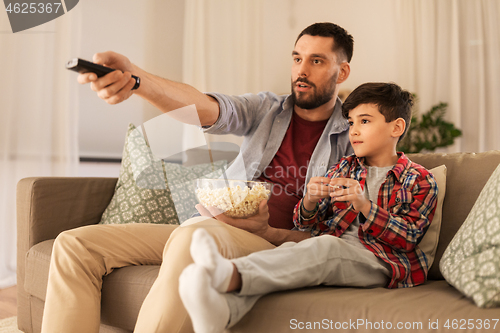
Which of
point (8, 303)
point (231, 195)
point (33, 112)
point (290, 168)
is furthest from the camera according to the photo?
point (33, 112)

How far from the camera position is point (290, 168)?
4.41 feet

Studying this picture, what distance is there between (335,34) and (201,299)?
3.70 feet

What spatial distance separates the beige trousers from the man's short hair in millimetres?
785

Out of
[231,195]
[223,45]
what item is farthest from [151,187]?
[223,45]

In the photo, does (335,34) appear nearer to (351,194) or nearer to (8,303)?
(351,194)

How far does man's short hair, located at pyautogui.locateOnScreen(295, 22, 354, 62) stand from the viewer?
1.46 meters

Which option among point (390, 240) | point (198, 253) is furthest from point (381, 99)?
point (198, 253)

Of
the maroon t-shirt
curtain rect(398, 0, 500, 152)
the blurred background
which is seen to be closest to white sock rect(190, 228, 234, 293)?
the maroon t-shirt

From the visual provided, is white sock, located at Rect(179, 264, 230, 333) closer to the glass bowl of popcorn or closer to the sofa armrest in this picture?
the glass bowl of popcorn

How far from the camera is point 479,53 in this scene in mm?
3371

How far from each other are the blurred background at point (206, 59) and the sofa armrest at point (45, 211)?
0.44 meters

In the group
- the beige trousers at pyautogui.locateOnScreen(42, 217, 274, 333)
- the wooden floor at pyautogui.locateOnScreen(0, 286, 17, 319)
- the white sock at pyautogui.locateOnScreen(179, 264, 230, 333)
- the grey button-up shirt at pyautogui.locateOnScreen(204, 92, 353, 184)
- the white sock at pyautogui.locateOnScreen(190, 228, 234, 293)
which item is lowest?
the wooden floor at pyautogui.locateOnScreen(0, 286, 17, 319)

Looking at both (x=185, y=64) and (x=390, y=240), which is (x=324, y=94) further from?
(x=185, y=64)

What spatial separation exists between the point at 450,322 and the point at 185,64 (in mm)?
2782
